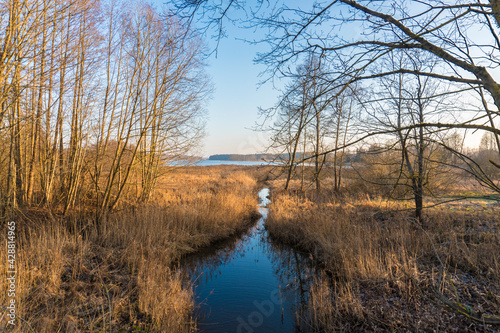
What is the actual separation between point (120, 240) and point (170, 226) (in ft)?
5.34

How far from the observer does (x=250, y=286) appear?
17.6 feet

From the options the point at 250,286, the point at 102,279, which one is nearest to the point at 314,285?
the point at 250,286

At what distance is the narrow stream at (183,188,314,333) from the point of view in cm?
409

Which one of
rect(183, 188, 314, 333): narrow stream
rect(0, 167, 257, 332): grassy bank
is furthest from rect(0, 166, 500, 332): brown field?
rect(183, 188, 314, 333): narrow stream

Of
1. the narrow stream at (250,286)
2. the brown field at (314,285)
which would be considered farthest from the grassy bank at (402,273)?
the narrow stream at (250,286)

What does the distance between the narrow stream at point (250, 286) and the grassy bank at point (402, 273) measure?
470 mm

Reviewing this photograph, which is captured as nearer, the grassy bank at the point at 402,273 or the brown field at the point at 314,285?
the brown field at the point at 314,285

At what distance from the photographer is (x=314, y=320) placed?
3867 mm

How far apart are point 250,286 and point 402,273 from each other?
119 inches

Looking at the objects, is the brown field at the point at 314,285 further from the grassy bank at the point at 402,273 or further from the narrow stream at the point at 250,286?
the narrow stream at the point at 250,286

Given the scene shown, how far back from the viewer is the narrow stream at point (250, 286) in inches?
161

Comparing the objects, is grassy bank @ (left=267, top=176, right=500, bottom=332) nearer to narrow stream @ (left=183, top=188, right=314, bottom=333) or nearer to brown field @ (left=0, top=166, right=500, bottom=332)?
brown field @ (left=0, top=166, right=500, bottom=332)

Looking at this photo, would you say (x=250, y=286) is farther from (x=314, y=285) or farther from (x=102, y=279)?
(x=102, y=279)

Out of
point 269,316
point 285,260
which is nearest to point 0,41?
point 269,316
